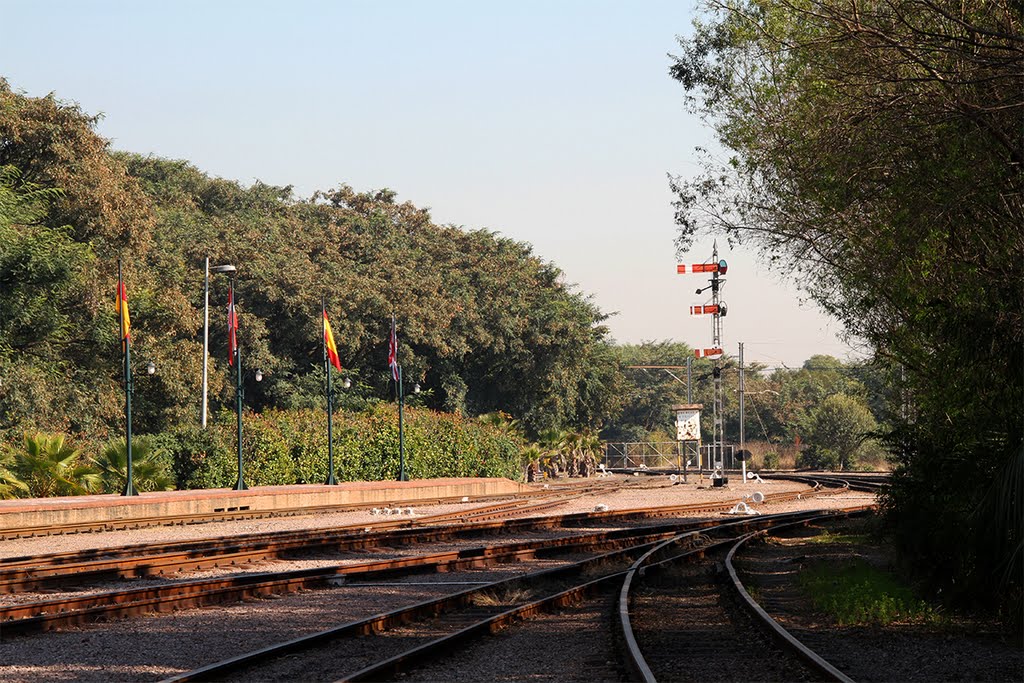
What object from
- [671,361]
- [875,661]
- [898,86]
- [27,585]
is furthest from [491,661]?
[671,361]

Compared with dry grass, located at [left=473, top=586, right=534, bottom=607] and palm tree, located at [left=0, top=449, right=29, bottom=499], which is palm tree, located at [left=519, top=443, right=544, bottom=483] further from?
dry grass, located at [left=473, top=586, right=534, bottom=607]

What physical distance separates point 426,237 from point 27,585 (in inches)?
2802

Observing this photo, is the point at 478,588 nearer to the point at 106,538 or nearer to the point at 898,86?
the point at 898,86

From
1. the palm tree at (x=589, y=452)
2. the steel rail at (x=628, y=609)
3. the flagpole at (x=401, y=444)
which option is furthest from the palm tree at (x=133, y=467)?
the palm tree at (x=589, y=452)

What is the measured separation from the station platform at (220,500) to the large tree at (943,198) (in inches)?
807

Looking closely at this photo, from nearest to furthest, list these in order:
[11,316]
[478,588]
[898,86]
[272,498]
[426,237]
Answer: [898,86] → [478,588] → [272,498] → [11,316] → [426,237]

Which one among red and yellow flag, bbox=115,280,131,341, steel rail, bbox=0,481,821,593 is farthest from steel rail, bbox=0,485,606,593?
red and yellow flag, bbox=115,280,131,341

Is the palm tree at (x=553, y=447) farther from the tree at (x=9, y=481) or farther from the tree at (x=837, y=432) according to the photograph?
the tree at (x=9, y=481)

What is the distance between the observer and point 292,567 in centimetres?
1973

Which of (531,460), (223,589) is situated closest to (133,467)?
(223,589)

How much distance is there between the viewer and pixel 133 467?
3994 cm

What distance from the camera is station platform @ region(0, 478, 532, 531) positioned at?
29594 mm

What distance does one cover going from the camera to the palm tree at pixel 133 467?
39438mm

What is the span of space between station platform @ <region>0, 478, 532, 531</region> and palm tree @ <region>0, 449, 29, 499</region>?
119cm
